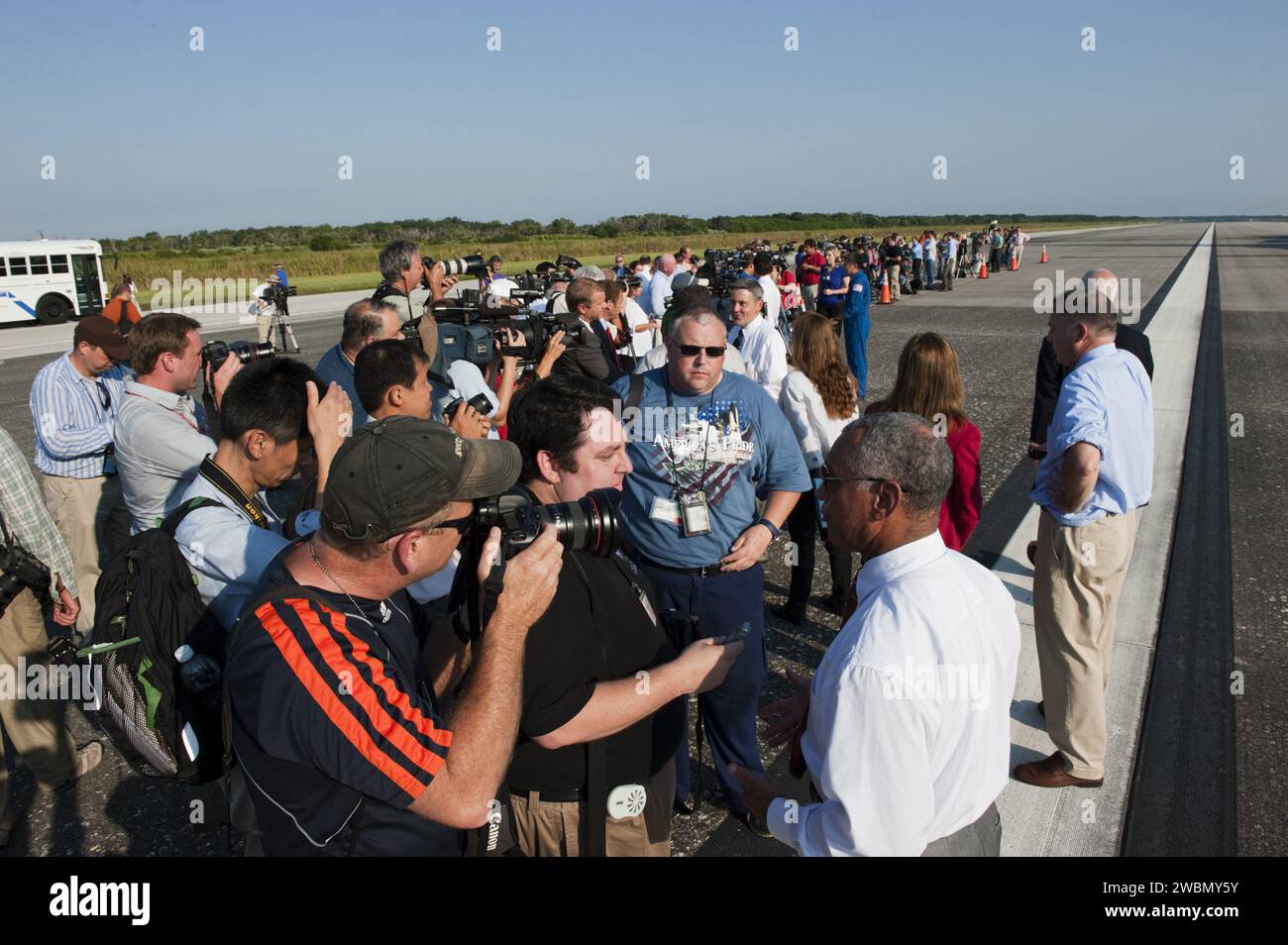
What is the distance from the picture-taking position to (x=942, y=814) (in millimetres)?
1909

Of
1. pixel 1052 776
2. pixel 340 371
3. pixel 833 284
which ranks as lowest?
pixel 1052 776

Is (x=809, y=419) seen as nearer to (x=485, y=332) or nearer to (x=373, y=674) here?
(x=485, y=332)

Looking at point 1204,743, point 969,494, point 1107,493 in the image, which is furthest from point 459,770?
point 1204,743

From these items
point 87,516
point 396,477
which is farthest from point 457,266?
point 396,477

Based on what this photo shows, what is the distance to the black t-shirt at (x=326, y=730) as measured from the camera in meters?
1.69

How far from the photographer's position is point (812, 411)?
17.1 feet

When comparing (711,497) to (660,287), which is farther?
(660,287)

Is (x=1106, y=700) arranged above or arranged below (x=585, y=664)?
below

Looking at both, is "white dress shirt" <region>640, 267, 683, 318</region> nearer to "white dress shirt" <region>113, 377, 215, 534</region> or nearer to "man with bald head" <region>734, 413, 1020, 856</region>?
"white dress shirt" <region>113, 377, 215, 534</region>

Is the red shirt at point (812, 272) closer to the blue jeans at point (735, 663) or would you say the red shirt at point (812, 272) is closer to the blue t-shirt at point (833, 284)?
the blue t-shirt at point (833, 284)

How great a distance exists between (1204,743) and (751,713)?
245 cm

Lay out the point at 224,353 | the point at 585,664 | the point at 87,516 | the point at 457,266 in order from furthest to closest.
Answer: the point at 457,266
the point at 87,516
the point at 224,353
the point at 585,664

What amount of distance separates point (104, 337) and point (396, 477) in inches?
160

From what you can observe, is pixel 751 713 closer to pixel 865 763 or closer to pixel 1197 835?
pixel 865 763
